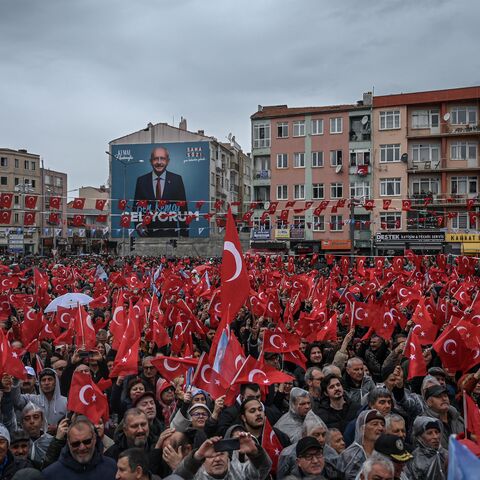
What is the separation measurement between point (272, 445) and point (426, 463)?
132 centimetres

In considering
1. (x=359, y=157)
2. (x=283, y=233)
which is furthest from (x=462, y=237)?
(x=283, y=233)

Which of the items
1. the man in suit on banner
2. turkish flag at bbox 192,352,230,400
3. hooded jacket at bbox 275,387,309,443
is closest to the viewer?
hooded jacket at bbox 275,387,309,443

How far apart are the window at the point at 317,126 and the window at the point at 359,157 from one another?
3061 mm

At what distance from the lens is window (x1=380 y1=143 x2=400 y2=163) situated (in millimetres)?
43969

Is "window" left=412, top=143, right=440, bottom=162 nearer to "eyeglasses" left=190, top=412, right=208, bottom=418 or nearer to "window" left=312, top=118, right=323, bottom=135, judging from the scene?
"window" left=312, top=118, right=323, bottom=135

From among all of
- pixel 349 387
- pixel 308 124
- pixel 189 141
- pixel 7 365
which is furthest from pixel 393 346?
pixel 189 141

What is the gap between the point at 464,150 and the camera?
141 feet

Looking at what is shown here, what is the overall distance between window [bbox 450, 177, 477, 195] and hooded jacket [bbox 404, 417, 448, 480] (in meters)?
40.4

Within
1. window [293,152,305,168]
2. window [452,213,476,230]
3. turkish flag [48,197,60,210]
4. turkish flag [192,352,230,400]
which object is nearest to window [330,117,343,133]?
window [293,152,305,168]

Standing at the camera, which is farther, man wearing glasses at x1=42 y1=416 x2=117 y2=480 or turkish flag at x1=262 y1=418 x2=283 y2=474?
turkish flag at x1=262 y1=418 x2=283 y2=474

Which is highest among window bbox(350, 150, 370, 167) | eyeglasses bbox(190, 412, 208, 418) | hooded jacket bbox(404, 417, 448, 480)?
window bbox(350, 150, 370, 167)

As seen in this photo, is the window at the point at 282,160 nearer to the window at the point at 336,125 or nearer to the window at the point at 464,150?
the window at the point at 336,125

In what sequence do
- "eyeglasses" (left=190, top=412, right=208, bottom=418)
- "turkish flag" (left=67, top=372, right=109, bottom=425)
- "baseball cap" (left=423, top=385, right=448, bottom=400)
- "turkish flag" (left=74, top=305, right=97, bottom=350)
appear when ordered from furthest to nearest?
"turkish flag" (left=74, top=305, right=97, bottom=350) → "baseball cap" (left=423, top=385, right=448, bottom=400) → "turkish flag" (left=67, top=372, right=109, bottom=425) → "eyeglasses" (left=190, top=412, right=208, bottom=418)

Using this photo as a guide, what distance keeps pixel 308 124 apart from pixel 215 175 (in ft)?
47.8
